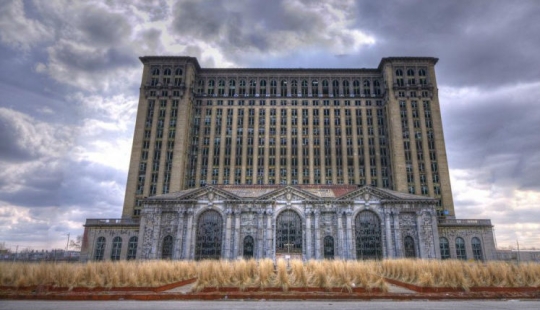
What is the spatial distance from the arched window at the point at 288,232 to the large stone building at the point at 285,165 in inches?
6.7

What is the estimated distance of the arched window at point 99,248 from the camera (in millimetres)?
61875

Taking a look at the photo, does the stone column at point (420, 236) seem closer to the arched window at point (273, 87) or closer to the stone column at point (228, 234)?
the stone column at point (228, 234)

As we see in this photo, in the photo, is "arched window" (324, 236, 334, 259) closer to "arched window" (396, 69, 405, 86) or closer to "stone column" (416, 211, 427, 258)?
"stone column" (416, 211, 427, 258)

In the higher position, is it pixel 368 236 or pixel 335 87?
pixel 335 87

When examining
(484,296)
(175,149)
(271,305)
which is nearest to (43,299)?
(271,305)

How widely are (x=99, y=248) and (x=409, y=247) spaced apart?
57.9 m

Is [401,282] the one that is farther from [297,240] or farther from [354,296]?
[297,240]

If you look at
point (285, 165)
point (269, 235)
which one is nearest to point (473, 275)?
point (269, 235)

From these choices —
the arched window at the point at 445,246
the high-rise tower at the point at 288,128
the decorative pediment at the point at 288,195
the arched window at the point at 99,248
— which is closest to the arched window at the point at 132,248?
the arched window at the point at 99,248

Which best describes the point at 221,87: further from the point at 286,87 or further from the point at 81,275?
the point at 81,275

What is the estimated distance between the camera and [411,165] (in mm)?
78188

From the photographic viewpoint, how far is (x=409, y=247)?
52.2 m

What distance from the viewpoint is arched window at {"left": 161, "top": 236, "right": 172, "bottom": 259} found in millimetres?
53594

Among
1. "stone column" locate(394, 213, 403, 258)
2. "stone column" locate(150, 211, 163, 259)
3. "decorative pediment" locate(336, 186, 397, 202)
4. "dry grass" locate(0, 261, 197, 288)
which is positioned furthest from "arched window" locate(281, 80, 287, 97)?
"dry grass" locate(0, 261, 197, 288)
